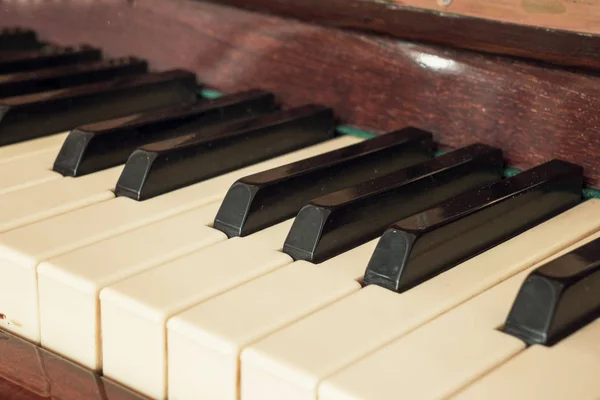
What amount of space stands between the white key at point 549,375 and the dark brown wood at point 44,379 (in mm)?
383

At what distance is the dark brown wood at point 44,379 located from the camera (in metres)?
1.04

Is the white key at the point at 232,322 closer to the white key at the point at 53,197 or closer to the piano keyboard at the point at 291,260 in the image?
the piano keyboard at the point at 291,260

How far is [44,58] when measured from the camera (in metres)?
1.88

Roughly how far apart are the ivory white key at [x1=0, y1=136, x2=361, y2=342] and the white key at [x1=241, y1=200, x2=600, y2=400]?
33 centimetres

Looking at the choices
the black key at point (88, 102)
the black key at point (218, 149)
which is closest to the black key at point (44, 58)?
the black key at point (88, 102)

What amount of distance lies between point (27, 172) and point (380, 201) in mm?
543

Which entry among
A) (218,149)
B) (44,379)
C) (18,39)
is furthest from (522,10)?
(18,39)

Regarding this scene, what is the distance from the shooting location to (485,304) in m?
1.02

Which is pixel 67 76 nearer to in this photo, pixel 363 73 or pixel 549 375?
pixel 363 73

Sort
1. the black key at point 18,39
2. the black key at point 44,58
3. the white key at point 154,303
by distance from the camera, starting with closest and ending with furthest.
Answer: the white key at point 154,303 < the black key at point 44,58 < the black key at point 18,39

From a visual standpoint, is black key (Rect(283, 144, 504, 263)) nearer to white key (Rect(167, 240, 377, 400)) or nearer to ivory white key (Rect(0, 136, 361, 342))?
white key (Rect(167, 240, 377, 400))

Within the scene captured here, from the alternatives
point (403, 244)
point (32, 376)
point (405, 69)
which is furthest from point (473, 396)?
point (405, 69)

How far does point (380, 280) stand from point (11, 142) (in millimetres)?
771

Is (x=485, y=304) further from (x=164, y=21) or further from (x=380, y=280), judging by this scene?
(x=164, y=21)
